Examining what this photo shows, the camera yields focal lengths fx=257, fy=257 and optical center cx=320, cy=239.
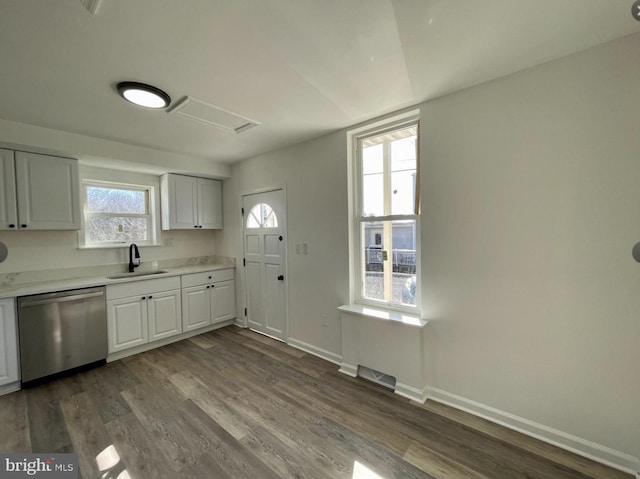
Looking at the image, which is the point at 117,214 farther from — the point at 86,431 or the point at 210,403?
the point at 210,403

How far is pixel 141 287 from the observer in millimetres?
3139

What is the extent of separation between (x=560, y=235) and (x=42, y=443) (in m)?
3.72

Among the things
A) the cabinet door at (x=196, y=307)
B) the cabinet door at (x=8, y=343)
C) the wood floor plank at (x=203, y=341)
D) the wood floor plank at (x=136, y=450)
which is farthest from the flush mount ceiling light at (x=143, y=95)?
the wood floor plank at (x=203, y=341)

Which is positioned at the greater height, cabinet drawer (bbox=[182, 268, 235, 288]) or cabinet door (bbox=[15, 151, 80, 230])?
cabinet door (bbox=[15, 151, 80, 230])

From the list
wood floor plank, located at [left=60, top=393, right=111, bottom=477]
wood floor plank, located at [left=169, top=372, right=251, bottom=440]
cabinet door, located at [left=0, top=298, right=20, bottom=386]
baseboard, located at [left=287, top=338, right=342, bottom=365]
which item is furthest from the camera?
baseboard, located at [left=287, top=338, right=342, bottom=365]

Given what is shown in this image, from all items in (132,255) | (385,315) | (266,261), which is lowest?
(385,315)

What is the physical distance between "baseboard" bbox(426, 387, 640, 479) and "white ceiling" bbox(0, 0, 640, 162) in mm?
2420

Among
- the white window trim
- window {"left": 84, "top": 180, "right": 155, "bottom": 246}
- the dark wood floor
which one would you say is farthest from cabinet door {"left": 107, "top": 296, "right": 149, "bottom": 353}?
the white window trim

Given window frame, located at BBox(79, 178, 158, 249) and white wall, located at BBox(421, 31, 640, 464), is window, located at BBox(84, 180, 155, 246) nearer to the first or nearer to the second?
window frame, located at BBox(79, 178, 158, 249)

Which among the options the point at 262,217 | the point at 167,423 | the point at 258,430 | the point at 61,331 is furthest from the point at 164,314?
the point at 258,430

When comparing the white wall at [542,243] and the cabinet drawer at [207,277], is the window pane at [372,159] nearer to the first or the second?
the white wall at [542,243]

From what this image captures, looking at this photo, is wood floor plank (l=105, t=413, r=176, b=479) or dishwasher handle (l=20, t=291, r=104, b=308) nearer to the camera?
wood floor plank (l=105, t=413, r=176, b=479)

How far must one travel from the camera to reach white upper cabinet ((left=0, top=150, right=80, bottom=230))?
2.49 m

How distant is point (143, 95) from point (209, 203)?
229cm
